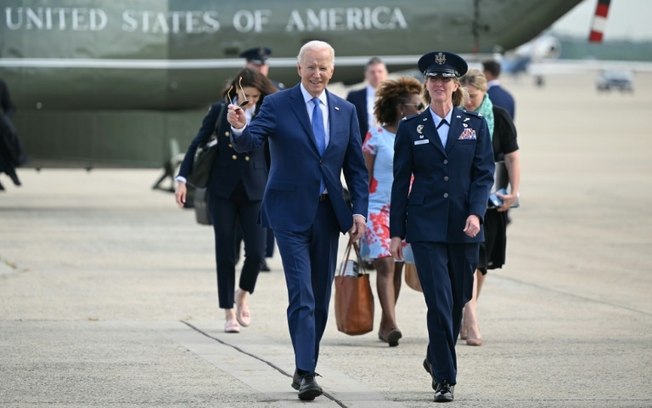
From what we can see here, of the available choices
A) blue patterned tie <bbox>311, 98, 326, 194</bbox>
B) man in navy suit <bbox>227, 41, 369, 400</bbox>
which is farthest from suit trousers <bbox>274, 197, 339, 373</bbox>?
blue patterned tie <bbox>311, 98, 326, 194</bbox>

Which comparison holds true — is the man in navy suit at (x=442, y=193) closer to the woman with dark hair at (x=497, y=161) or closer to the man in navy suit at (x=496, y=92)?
the woman with dark hair at (x=497, y=161)

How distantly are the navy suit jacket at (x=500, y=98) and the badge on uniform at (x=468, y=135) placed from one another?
15.6 ft

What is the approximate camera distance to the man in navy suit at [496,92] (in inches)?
499

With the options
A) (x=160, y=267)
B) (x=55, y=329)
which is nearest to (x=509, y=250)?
(x=160, y=267)

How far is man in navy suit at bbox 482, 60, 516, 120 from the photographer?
12.7 meters

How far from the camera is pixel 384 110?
32.0 feet

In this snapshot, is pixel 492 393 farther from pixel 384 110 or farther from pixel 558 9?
pixel 558 9

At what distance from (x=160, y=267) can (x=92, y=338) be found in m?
3.74

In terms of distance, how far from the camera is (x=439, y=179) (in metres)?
7.78

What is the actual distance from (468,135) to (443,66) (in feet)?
1.19

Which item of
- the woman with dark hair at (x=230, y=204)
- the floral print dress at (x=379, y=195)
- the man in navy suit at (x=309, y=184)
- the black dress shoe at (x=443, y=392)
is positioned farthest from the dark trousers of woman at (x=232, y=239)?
the black dress shoe at (x=443, y=392)

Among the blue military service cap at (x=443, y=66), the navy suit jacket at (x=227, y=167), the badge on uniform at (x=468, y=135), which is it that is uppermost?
the blue military service cap at (x=443, y=66)

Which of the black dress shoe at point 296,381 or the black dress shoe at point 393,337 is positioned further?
the black dress shoe at point 393,337

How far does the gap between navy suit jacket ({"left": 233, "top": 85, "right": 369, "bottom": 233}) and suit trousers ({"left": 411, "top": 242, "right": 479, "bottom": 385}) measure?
42cm
